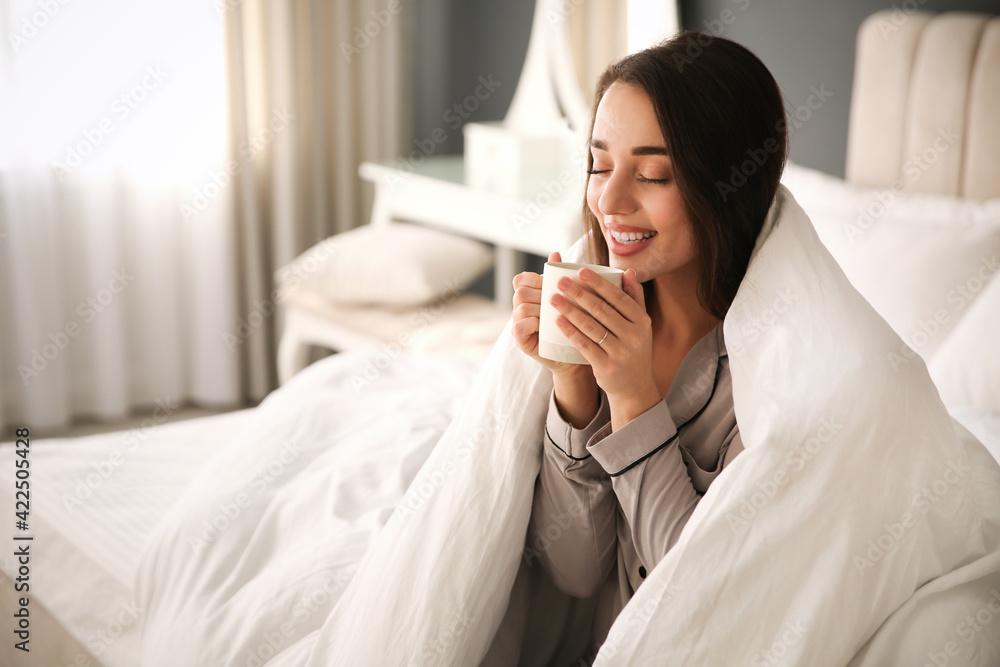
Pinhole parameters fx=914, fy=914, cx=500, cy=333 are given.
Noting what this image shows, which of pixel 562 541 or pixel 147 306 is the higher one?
pixel 562 541

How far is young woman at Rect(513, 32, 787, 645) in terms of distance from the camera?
922 millimetres

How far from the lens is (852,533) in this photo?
810 millimetres

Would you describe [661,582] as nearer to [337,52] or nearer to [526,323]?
[526,323]

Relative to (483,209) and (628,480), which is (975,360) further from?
(483,209)

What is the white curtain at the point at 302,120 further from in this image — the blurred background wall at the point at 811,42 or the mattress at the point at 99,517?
the mattress at the point at 99,517

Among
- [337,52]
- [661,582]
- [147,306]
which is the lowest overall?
[147,306]

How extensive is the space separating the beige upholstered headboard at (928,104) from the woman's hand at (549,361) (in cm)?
122

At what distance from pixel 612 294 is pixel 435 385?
819mm

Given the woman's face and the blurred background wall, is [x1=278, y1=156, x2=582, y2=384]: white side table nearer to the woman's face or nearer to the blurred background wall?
the blurred background wall

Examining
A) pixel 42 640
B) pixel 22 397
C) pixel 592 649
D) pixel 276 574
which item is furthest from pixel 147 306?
pixel 592 649

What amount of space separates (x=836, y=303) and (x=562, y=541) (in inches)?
15.9

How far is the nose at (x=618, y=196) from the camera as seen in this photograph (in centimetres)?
96

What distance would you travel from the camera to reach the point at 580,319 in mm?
893

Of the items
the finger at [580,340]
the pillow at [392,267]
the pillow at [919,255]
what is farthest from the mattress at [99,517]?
the pillow at [919,255]
